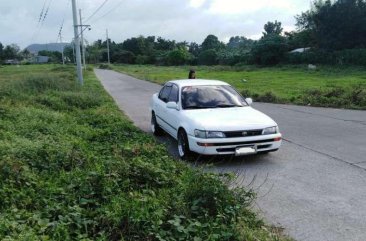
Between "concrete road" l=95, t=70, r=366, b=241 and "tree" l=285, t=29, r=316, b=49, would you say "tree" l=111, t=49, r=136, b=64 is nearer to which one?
"tree" l=285, t=29, r=316, b=49

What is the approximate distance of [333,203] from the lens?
521cm

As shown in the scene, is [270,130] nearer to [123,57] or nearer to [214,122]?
[214,122]

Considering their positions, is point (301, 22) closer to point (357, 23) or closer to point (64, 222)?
point (357, 23)

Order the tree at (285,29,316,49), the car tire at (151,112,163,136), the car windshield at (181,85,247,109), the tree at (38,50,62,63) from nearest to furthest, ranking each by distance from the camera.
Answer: the car windshield at (181,85,247,109), the car tire at (151,112,163,136), the tree at (285,29,316,49), the tree at (38,50,62,63)

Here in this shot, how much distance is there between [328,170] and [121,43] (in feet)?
381

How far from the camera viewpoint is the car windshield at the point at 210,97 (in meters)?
8.33

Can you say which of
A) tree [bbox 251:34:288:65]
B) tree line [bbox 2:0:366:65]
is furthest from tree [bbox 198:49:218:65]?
tree [bbox 251:34:288:65]

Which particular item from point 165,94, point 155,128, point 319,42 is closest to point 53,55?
point 319,42

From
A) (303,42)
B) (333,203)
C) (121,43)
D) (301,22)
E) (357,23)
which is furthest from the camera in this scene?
(121,43)

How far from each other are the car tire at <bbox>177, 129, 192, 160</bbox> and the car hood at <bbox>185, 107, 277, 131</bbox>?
14.1 inches

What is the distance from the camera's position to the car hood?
7.04 meters

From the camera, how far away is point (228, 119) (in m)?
7.36

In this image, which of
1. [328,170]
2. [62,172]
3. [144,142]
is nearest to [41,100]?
[144,142]

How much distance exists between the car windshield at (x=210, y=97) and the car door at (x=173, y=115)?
0.23 meters
